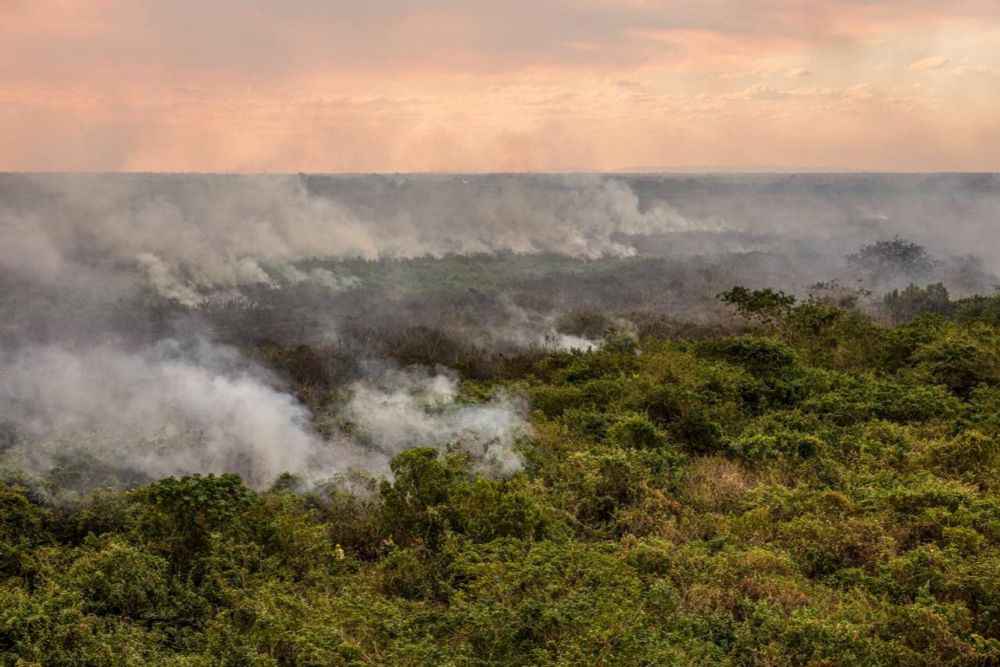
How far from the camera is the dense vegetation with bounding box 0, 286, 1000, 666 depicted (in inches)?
355

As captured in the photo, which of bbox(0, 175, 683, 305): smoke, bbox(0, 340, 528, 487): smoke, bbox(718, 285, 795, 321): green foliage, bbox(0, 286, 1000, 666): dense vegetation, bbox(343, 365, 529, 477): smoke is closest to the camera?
bbox(0, 286, 1000, 666): dense vegetation

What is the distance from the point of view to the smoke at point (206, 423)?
599 inches

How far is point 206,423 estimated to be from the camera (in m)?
16.1

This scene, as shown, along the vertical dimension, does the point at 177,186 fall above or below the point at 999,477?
above

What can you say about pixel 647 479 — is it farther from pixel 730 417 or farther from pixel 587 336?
pixel 587 336

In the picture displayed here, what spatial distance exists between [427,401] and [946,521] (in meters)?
11.1

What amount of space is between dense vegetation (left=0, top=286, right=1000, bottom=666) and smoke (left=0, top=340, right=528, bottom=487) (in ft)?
3.78

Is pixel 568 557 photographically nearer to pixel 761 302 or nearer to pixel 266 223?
pixel 761 302

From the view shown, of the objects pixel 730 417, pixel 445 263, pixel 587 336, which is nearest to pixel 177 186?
pixel 445 263

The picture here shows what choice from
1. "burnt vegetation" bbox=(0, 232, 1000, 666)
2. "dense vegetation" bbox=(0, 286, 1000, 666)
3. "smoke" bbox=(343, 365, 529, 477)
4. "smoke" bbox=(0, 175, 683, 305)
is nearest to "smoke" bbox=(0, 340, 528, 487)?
"smoke" bbox=(343, 365, 529, 477)

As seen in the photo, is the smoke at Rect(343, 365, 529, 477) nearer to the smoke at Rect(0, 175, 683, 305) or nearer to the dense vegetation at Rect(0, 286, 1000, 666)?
the dense vegetation at Rect(0, 286, 1000, 666)

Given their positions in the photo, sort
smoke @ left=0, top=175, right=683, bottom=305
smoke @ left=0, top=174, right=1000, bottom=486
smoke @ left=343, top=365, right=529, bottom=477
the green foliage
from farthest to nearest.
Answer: smoke @ left=0, top=175, right=683, bottom=305 → the green foliage → smoke @ left=0, top=174, right=1000, bottom=486 → smoke @ left=343, top=365, right=529, bottom=477

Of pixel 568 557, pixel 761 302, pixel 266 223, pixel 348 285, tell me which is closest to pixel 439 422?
pixel 568 557

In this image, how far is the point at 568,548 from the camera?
37.9 ft
